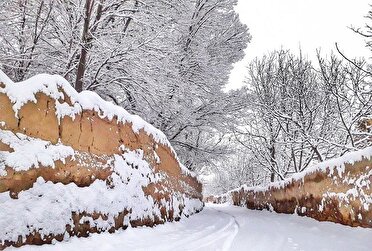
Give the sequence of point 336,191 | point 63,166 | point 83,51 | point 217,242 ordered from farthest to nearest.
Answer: point 83,51
point 336,191
point 217,242
point 63,166

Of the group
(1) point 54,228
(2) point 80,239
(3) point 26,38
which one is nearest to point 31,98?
(1) point 54,228

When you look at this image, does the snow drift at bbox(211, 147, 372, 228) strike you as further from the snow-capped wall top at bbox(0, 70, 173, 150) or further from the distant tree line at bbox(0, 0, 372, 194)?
the snow-capped wall top at bbox(0, 70, 173, 150)

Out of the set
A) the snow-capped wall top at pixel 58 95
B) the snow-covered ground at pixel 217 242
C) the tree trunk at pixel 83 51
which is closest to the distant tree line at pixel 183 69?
the tree trunk at pixel 83 51

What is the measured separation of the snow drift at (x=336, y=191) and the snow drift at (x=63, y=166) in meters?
3.25

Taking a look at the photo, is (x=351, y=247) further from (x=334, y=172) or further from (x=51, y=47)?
(x=51, y=47)

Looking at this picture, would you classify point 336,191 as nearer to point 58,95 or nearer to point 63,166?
point 63,166

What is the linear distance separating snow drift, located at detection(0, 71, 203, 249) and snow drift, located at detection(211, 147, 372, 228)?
10.7 ft

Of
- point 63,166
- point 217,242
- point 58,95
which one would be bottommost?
point 217,242

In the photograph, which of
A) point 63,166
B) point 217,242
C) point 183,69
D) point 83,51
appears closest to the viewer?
point 63,166

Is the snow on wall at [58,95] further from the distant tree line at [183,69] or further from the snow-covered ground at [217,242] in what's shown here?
the distant tree line at [183,69]

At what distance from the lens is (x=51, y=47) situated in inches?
311

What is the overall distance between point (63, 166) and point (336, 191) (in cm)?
499

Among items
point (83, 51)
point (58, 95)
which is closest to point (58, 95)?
point (58, 95)

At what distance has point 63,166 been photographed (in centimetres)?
333
